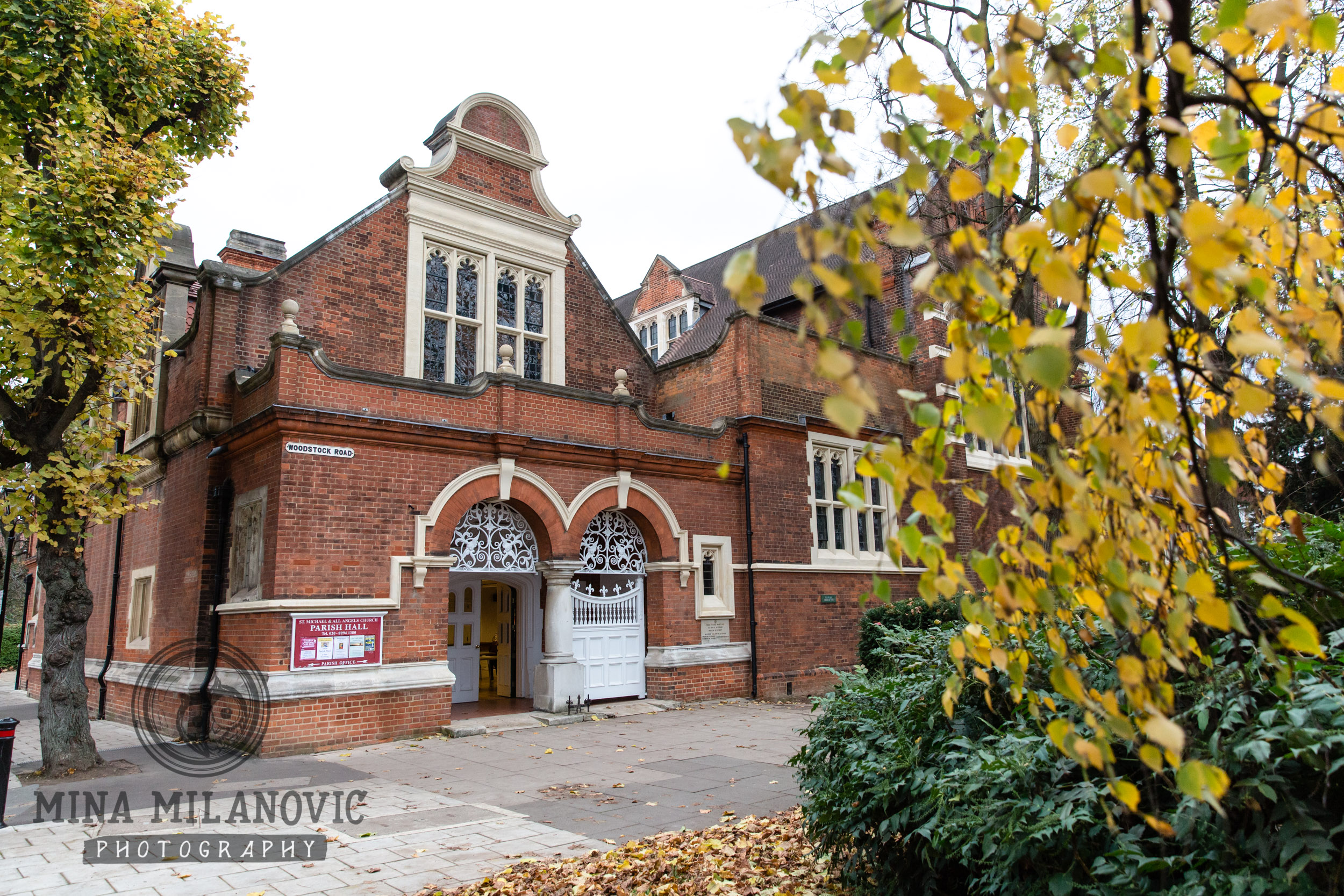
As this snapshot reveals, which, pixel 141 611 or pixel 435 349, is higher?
pixel 435 349

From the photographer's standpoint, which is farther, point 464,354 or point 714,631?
point 464,354

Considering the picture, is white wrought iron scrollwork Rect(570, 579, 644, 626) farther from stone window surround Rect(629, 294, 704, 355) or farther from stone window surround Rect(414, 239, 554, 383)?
stone window surround Rect(629, 294, 704, 355)

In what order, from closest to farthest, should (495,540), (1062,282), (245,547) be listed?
1. (1062,282)
2. (245,547)
3. (495,540)

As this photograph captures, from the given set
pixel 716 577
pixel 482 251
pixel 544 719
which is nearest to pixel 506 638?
pixel 544 719

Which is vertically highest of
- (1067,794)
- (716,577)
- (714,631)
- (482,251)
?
(482,251)

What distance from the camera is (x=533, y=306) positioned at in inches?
612

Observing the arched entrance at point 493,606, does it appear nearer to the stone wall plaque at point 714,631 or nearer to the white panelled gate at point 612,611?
the white panelled gate at point 612,611

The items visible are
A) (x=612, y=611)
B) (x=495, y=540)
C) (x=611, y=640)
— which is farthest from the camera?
(x=612, y=611)

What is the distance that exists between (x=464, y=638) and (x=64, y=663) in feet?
19.0

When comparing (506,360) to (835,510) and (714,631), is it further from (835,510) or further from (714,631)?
(835,510)

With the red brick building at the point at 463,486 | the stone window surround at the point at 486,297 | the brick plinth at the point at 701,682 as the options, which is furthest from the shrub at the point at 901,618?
the stone window surround at the point at 486,297

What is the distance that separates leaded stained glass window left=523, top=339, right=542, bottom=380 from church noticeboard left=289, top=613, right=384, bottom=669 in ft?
18.9

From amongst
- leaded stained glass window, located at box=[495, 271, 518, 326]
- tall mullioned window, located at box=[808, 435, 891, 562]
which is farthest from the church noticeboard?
tall mullioned window, located at box=[808, 435, 891, 562]

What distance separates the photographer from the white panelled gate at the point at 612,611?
1335 centimetres
